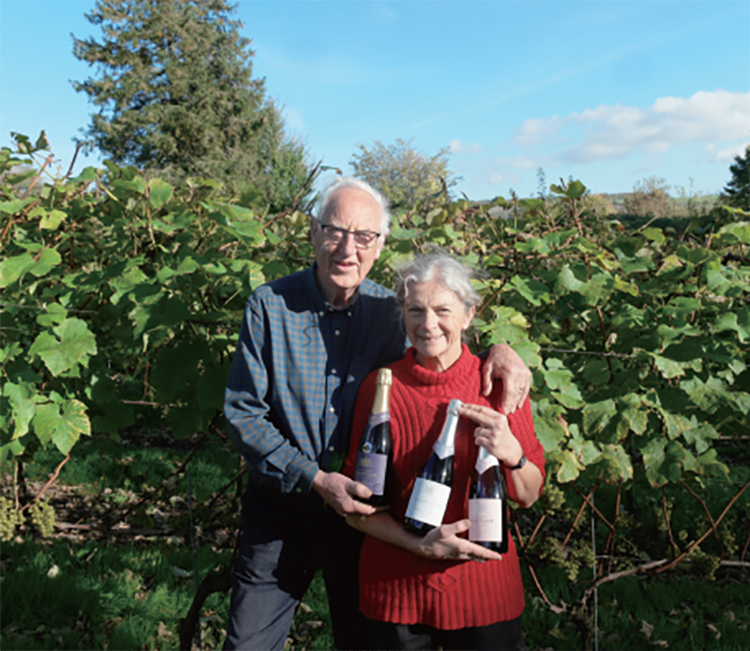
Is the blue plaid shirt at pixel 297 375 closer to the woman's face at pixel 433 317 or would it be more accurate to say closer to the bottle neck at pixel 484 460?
the woman's face at pixel 433 317

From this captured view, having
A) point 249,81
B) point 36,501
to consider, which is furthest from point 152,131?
point 36,501

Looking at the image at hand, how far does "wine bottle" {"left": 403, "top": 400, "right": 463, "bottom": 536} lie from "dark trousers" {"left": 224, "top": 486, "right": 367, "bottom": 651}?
1.38ft

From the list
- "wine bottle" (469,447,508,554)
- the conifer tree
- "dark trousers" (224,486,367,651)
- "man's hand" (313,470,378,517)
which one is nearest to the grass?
"dark trousers" (224,486,367,651)

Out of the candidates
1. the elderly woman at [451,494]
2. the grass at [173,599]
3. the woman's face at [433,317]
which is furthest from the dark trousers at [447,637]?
the grass at [173,599]

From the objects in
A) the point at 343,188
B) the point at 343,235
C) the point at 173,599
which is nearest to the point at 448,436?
the point at 343,235

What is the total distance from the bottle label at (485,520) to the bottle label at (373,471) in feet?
0.80

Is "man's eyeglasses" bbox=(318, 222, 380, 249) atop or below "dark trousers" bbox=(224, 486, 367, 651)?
atop

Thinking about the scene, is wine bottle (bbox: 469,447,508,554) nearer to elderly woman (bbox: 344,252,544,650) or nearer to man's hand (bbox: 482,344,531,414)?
elderly woman (bbox: 344,252,544,650)

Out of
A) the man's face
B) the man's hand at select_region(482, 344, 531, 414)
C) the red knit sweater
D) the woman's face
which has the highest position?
the man's face

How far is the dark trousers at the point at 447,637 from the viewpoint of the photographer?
164cm

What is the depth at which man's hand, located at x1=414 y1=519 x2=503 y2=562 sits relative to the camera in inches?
61.5

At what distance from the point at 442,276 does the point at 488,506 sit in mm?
606

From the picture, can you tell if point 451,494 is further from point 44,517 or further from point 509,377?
point 44,517

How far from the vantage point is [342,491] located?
5.57 ft
